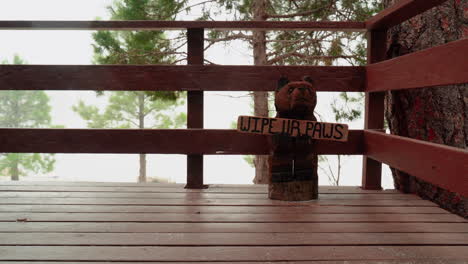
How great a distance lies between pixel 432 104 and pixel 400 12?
2.03 ft

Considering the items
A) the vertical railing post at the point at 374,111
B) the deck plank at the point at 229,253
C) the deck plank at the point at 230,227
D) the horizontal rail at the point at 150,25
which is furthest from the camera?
the vertical railing post at the point at 374,111

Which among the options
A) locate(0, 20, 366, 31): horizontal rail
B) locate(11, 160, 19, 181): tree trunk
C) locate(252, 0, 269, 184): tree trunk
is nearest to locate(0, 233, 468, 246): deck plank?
locate(0, 20, 366, 31): horizontal rail

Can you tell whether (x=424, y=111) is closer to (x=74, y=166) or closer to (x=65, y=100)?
(x=65, y=100)

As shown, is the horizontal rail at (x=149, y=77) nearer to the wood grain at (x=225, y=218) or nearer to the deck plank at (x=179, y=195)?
the deck plank at (x=179, y=195)

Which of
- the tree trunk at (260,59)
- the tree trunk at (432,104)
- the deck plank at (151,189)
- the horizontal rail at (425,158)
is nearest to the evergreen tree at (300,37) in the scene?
the tree trunk at (260,59)

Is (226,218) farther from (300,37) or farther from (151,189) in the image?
(300,37)

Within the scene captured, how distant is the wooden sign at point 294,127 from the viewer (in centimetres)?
245

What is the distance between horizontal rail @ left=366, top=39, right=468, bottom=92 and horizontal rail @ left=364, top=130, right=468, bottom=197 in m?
0.30

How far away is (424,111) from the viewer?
270 centimetres

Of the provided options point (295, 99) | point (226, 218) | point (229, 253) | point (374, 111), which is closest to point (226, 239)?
point (229, 253)

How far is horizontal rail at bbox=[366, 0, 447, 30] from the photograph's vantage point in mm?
2281

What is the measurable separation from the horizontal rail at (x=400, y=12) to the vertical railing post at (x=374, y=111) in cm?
10

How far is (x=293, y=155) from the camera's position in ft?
8.18

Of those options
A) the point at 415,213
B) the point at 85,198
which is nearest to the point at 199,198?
the point at 85,198
